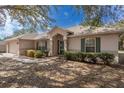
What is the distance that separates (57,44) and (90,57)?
7.28m

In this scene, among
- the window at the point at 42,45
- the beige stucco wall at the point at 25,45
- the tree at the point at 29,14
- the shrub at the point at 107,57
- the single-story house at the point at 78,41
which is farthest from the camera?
the beige stucco wall at the point at 25,45

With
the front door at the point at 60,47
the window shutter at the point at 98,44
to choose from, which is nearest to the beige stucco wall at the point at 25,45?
the front door at the point at 60,47

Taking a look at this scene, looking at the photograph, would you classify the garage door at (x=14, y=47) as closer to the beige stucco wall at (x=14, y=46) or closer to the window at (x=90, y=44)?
the beige stucco wall at (x=14, y=46)

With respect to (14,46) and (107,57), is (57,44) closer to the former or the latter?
(107,57)

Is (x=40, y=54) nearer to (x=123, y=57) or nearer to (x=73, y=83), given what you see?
(x=123, y=57)

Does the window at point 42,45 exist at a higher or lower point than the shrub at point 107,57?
higher

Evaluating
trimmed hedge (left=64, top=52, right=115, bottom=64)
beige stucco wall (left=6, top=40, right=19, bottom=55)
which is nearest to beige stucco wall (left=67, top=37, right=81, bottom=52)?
trimmed hedge (left=64, top=52, right=115, bottom=64)

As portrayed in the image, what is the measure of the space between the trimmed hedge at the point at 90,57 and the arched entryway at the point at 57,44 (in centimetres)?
412

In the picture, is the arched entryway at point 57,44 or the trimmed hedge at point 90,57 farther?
the arched entryway at point 57,44

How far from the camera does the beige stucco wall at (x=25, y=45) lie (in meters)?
23.5

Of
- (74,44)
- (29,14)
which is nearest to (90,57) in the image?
(74,44)

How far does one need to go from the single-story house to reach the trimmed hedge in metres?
1.24

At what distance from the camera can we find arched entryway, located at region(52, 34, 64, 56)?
1942cm
